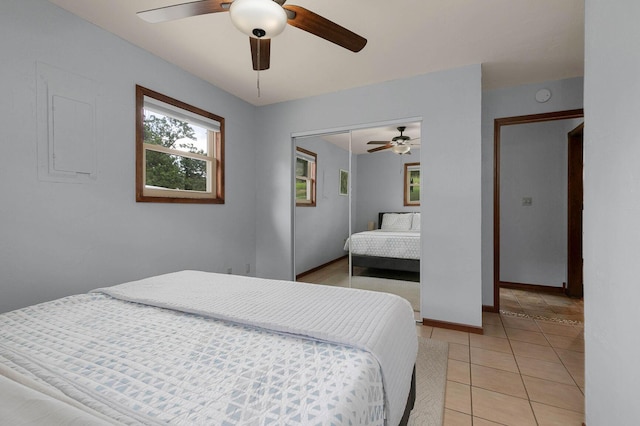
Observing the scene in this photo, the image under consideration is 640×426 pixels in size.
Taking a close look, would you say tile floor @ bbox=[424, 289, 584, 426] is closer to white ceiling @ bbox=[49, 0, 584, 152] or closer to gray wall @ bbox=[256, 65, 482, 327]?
gray wall @ bbox=[256, 65, 482, 327]

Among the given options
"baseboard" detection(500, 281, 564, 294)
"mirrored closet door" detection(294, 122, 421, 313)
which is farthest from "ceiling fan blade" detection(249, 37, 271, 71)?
"baseboard" detection(500, 281, 564, 294)

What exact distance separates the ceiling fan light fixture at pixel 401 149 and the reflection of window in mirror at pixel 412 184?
154 millimetres

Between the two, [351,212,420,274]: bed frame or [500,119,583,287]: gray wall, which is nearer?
[351,212,420,274]: bed frame

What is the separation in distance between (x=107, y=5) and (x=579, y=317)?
5209 millimetres

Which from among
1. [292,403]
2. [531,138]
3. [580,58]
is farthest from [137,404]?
[531,138]

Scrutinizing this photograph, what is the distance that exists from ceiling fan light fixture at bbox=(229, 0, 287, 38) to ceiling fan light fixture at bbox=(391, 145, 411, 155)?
210cm

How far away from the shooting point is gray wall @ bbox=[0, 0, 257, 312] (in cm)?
183

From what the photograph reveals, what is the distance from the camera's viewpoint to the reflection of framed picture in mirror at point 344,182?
354 centimetres

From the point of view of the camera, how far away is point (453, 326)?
287 centimetres

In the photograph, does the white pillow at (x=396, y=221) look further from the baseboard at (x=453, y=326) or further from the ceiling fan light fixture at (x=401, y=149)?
the baseboard at (x=453, y=326)

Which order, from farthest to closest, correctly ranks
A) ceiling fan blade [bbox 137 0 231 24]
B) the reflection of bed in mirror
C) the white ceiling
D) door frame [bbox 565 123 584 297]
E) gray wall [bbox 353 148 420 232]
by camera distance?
door frame [bbox 565 123 584 297]
gray wall [bbox 353 148 420 232]
the reflection of bed in mirror
the white ceiling
ceiling fan blade [bbox 137 0 231 24]

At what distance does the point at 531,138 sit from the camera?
4238 mm

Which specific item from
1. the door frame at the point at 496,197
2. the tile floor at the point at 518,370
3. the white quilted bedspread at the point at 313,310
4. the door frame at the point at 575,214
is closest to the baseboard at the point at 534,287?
the door frame at the point at 575,214

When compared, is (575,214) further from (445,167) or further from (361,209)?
(361,209)
